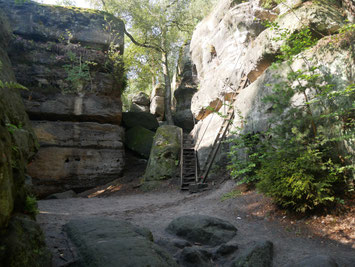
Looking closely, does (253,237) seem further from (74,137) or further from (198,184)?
(74,137)

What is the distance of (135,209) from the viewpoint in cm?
768

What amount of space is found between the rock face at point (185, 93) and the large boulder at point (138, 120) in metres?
3.79

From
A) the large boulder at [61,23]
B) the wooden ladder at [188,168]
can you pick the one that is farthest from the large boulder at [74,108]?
the wooden ladder at [188,168]

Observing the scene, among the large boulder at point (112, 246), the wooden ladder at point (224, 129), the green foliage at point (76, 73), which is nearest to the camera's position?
the large boulder at point (112, 246)

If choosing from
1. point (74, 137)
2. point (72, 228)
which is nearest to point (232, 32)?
point (74, 137)

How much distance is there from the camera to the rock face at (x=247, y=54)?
706 cm

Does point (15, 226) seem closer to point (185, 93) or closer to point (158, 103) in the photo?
point (185, 93)

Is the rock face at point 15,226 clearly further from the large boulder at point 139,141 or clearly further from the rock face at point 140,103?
the rock face at point 140,103

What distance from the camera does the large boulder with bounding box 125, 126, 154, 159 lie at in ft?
52.3

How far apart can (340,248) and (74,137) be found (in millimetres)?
13193

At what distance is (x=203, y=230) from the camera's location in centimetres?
474

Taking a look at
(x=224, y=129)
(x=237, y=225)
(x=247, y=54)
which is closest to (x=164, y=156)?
(x=224, y=129)

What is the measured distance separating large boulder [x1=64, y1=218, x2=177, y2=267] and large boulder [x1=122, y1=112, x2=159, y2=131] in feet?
44.6

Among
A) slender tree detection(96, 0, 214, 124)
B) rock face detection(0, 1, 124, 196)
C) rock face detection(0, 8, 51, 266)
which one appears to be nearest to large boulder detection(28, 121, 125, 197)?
rock face detection(0, 1, 124, 196)
